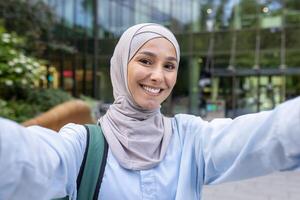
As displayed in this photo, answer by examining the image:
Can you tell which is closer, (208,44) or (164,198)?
(164,198)

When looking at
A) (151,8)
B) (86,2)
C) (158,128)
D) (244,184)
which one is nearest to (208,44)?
(151,8)

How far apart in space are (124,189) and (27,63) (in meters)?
8.00

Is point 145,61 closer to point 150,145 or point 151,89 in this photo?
point 151,89

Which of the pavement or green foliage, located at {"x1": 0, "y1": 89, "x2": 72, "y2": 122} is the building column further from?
the pavement

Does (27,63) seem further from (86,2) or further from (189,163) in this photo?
(86,2)

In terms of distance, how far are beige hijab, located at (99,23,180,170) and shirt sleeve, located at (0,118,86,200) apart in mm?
219

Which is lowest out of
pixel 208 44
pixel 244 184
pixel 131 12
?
pixel 244 184

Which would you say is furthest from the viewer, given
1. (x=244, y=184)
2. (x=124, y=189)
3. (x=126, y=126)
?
(x=244, y=184)

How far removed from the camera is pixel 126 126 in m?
1.51

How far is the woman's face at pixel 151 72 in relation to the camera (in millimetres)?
1486

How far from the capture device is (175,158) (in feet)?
4.81

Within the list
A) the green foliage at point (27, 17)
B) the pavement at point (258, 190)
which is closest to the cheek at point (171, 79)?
the pavement at point (258, 190)

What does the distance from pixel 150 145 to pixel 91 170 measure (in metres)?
0.23

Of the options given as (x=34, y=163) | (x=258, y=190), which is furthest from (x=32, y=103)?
(x=34, y=163)
